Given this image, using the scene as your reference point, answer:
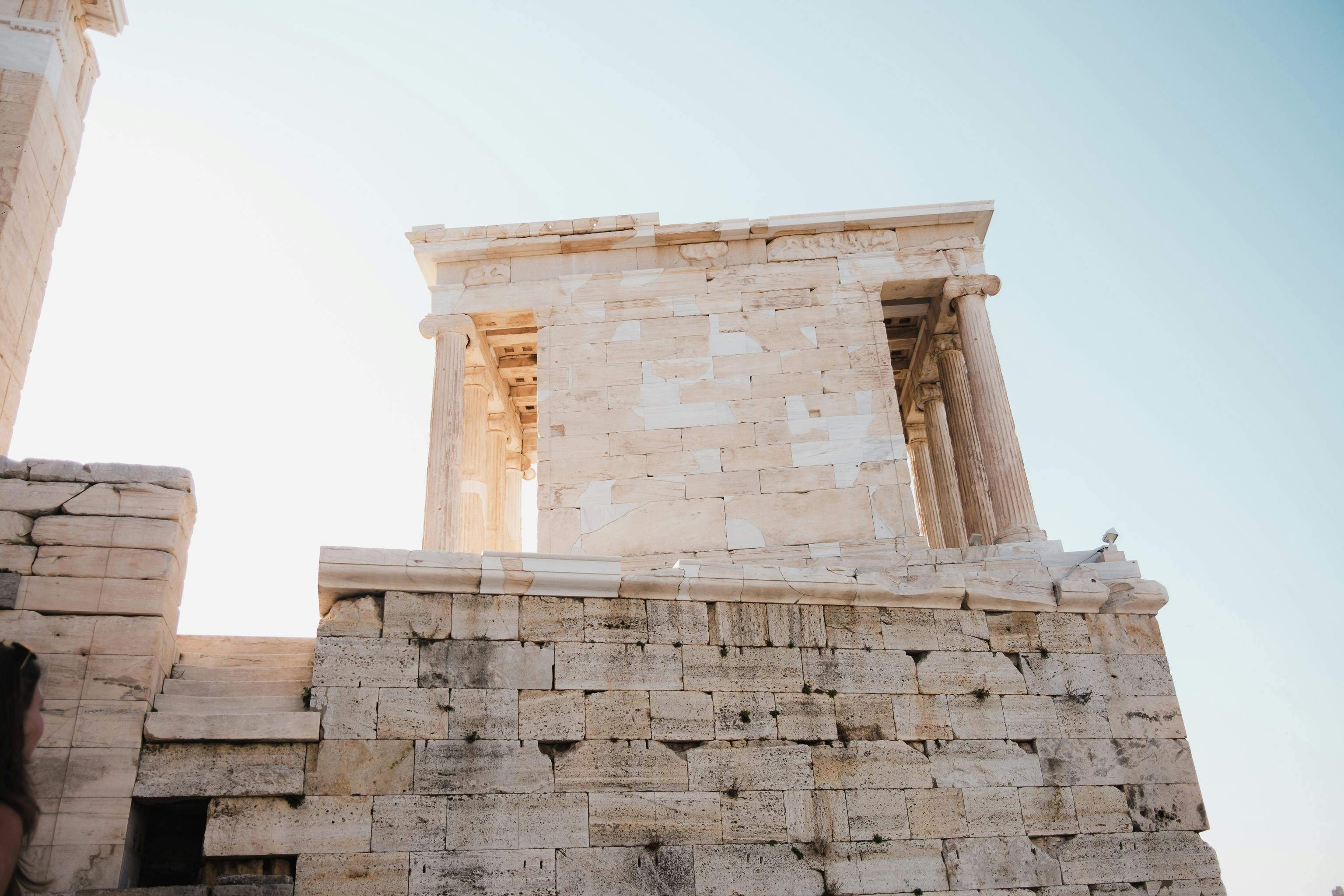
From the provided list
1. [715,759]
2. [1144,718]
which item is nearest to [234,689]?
[715,759]

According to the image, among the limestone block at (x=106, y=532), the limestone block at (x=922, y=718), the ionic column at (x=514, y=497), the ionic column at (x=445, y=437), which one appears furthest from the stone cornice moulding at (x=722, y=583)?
the ionic column at (x=514, y=497)

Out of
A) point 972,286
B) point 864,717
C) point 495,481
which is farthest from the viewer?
point 495,481

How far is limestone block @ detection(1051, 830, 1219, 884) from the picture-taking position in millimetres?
7836

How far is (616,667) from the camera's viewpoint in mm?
7836

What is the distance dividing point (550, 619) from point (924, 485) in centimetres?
1084

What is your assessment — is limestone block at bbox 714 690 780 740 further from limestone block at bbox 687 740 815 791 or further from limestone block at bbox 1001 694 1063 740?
limestone block at bbox 1001 694 1063 740

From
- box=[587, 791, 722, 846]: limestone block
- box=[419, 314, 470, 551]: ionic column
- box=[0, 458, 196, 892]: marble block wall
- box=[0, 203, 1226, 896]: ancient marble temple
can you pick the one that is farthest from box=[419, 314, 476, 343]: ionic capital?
box=[587, 791, 722, 846]: limestone block

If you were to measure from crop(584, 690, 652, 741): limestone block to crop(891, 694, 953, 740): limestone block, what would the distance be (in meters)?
1.92

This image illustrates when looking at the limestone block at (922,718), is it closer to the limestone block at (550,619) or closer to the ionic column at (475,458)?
the limestone block at (550,619)

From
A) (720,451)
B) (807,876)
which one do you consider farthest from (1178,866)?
(720,451)

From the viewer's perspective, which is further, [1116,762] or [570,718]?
[1116,762]

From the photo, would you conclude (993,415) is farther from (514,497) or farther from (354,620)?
(514,497)

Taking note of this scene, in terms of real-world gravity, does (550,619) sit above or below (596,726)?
above

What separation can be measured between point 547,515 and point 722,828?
5.67 metres
